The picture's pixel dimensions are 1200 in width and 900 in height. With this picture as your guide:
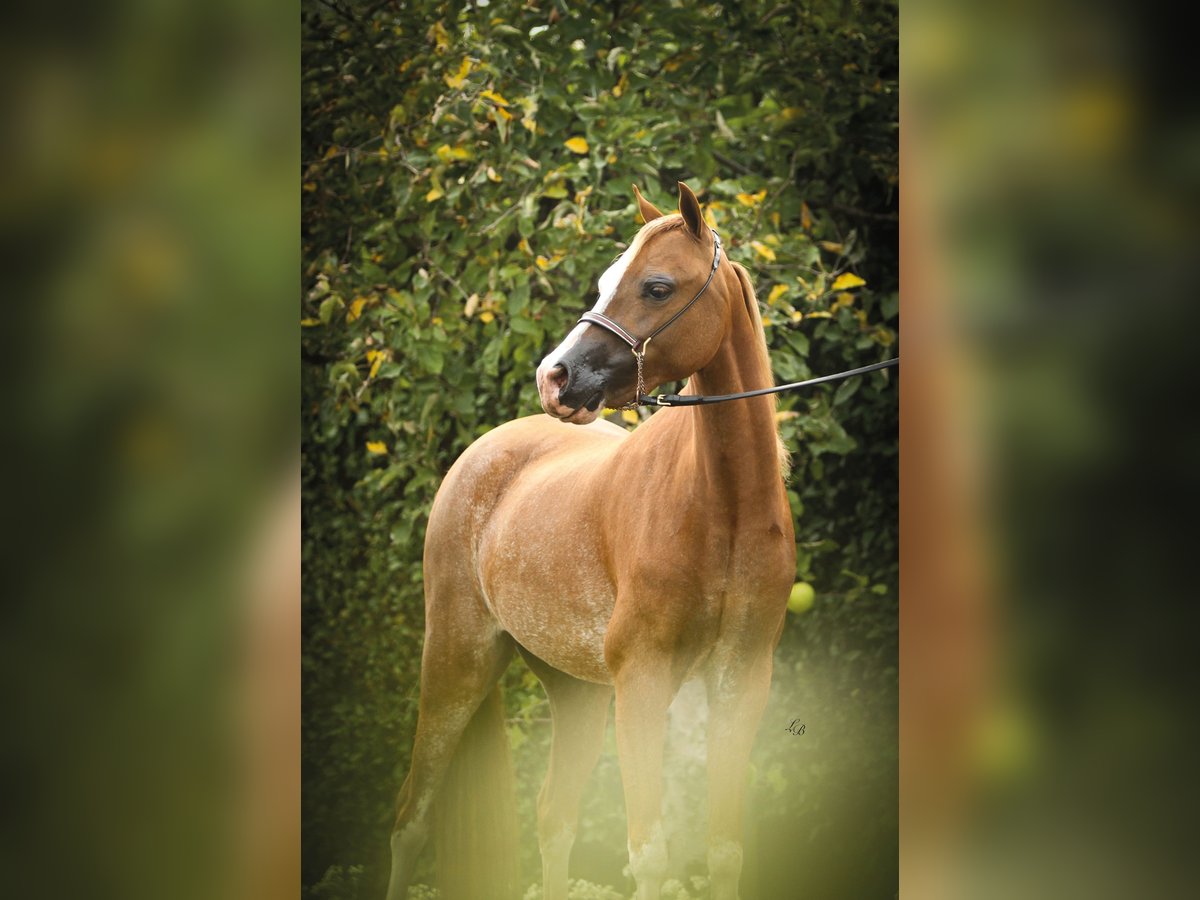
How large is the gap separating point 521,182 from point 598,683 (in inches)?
45.3

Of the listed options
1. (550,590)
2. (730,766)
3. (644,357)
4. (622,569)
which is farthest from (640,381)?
(730,766)

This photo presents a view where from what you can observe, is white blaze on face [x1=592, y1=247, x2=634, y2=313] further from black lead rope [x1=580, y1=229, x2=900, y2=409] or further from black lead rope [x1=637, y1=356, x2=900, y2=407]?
black lead rope [x1=637, y1=356, x2=900, y2=407]

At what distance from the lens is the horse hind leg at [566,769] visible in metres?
2.57

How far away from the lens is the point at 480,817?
263 centimetres

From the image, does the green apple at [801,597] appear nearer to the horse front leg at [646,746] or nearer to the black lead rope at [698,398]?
the horse front leg at [646,746]

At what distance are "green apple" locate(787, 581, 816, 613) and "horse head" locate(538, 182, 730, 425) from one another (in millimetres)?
572

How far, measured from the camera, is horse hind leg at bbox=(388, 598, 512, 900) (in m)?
2.64

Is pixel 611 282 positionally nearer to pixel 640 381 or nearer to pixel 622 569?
pixel 640 381

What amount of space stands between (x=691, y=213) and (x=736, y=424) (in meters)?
0.45
